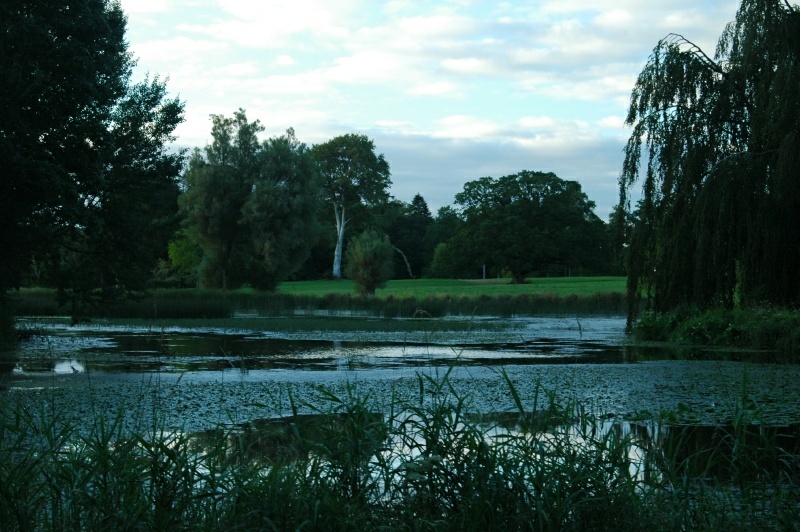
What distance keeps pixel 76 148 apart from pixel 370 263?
83.5ft

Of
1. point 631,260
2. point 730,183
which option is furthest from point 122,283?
point 730,183

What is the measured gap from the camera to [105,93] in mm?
13297

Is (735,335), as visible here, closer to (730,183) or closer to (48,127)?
(730,183)

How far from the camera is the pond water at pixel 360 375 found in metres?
7.01

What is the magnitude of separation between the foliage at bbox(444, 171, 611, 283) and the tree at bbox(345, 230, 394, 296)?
1549cm

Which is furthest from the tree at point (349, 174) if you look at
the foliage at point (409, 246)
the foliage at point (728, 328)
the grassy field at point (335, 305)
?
the foliage at point (728, 328)

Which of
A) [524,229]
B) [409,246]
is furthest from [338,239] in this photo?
[409,246]

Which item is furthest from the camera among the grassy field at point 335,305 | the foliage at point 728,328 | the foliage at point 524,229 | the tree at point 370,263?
the foliage at point 524,229

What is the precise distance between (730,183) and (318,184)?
3049cm

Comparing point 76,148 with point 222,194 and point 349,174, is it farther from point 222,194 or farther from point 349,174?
point 349,174

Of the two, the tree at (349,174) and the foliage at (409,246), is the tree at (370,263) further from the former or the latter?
the foliage at (409,246)

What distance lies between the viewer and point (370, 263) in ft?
126

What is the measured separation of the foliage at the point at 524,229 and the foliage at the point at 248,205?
50.1 feet

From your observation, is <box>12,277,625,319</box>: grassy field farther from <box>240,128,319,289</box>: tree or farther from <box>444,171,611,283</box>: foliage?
<box>444,171,611,283</box>: foliage
